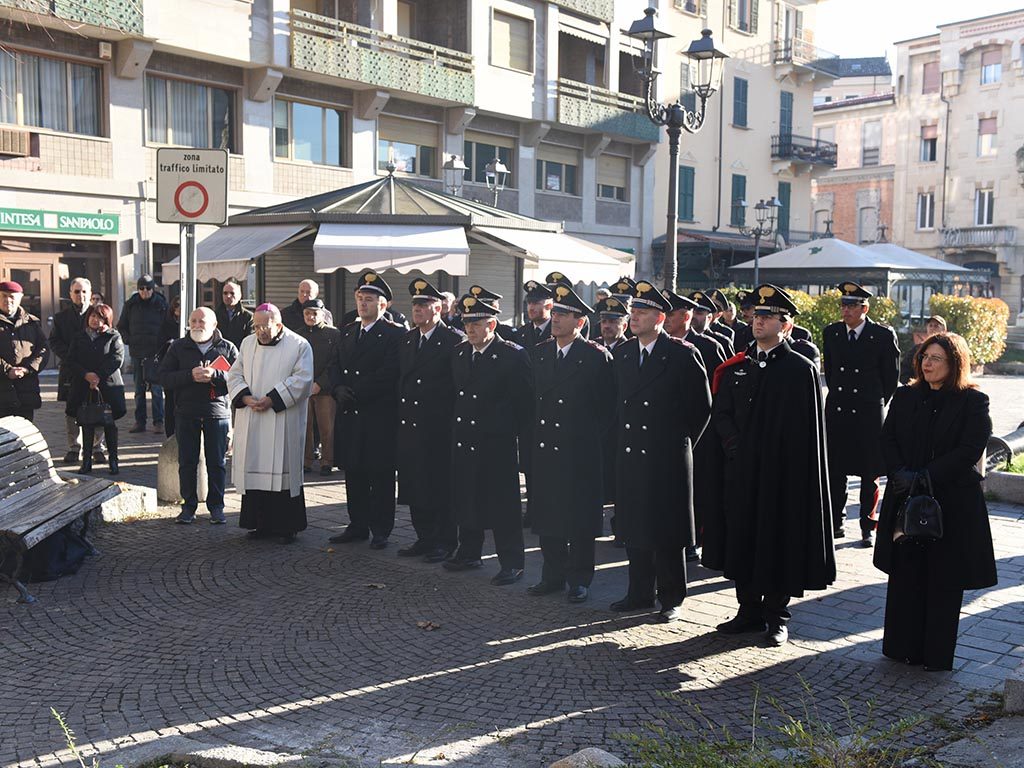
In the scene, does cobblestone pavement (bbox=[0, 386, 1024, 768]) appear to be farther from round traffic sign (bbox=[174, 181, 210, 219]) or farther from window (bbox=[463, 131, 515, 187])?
window (bbox=[463, 131, 515, 187])

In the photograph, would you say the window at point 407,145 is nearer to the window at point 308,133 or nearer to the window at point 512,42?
the window at point 308,133

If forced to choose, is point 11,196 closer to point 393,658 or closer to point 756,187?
point 393,658

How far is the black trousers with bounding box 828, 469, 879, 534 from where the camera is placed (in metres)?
8.95

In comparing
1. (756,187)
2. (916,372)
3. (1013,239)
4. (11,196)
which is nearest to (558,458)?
(916,372)

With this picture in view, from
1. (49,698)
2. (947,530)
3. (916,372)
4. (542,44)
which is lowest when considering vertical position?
(49,698)

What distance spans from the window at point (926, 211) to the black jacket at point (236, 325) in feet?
164

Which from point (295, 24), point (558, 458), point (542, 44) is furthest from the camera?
point (542, 44)

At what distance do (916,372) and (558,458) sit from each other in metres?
2.37

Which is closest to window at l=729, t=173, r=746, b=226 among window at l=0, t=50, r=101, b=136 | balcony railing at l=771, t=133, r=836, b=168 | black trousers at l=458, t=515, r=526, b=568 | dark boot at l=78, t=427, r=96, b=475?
balcony railing at l=771, t=133, r=836, b=168

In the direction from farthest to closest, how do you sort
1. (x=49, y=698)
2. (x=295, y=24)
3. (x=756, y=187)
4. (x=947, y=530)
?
(x=756, y=187)
(x=295, y=24)
(x=947, y=530)
(x=49, y=698)

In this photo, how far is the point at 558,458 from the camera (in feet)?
23.6

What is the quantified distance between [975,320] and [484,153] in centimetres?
1434

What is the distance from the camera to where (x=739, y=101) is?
140 feet

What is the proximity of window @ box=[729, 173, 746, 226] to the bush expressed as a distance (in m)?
17.0
